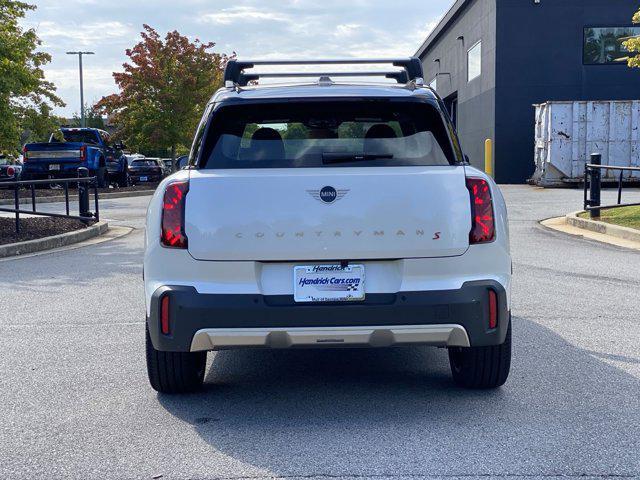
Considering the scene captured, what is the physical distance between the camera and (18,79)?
14.4 m

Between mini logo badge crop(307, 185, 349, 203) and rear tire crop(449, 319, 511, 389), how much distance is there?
1.20 meters

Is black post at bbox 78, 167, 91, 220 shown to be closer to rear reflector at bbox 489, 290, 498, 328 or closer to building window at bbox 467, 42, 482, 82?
rear reflector at bbox 489, 290, 498, 328

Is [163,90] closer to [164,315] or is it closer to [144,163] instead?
[144,163]

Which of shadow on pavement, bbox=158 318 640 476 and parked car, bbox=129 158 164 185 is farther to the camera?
parked car, bbox=129 158 164 185

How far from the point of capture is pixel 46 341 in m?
6.62

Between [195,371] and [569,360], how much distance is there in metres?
2.50

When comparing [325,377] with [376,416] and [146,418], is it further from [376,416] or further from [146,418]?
[146,418]

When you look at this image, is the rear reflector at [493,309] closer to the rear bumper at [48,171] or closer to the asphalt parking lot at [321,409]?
the asphalt parking lot at [321,409]

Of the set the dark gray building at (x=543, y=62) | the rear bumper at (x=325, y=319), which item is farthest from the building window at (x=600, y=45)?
the rear bumper at (x=325, y=319)

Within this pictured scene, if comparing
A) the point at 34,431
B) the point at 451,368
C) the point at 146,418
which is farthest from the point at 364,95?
Answer: the point at 34,431

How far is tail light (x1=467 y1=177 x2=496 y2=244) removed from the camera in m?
4.48

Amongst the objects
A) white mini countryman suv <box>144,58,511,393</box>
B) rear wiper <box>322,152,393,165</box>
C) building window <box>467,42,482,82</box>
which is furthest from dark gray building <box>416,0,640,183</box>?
white mini countryman suv <box>144,58,511,393</box>

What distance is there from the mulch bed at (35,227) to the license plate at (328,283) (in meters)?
9.94

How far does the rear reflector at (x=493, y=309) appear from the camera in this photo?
175 inches
